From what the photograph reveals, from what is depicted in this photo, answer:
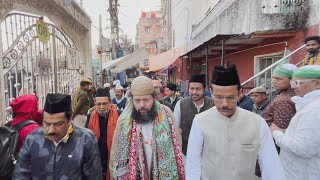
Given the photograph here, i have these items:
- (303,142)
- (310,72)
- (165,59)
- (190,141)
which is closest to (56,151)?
(190,141)

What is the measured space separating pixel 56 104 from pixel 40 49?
4.17 metres

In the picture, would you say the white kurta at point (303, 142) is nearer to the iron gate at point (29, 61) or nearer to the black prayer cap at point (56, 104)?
the black prayer cap at point (56, 104)

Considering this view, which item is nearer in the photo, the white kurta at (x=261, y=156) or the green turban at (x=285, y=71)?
the white kurta at (x=261, y=156)

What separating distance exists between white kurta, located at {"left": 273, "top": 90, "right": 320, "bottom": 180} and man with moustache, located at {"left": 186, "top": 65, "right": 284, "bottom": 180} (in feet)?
0.86

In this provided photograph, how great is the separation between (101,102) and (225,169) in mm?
1988

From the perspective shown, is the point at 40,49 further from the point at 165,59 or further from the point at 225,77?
the point at 165,59

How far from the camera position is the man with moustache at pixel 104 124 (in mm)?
3592

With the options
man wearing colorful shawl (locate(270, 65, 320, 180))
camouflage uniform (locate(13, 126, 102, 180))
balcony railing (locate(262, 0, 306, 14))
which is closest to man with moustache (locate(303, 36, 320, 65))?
balcony railing (locate(262, 0, 306, 14))

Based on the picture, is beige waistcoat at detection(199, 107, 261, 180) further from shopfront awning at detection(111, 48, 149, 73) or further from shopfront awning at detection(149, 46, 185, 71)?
shopfront awning at detection(111, 48, 149, 73)

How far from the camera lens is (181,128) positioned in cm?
410

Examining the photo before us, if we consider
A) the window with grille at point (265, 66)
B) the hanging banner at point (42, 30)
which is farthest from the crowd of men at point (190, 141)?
the window with grille at point (265, 66)

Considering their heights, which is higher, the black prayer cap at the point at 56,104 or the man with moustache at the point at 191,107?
the black prayer cap at the point at 56,104

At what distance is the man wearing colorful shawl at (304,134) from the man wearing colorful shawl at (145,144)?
3.16ft

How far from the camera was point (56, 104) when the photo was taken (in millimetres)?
2293
